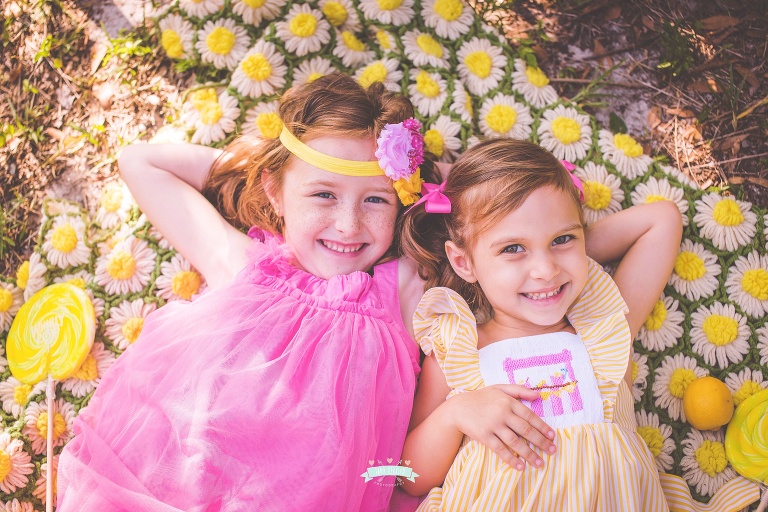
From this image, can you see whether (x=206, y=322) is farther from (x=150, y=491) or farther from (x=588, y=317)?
(x=588, y=317)

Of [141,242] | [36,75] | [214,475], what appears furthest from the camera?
[36,75]

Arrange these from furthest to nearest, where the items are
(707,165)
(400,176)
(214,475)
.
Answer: (707,165) < (400,176) < (214,475)

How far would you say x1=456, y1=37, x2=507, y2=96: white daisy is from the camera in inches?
103

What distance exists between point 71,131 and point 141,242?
26.8 inches

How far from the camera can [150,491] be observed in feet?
6.20

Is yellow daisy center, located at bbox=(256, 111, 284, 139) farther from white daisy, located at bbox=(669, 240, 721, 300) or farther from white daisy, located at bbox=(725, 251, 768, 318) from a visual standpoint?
white daisy, located at bbox=(725, 251, 768, 318)

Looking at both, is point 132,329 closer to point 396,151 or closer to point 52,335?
point 52,335

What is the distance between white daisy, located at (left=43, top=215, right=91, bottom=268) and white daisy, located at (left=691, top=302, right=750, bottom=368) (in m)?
2.22

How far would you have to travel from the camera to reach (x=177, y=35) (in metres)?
2.64

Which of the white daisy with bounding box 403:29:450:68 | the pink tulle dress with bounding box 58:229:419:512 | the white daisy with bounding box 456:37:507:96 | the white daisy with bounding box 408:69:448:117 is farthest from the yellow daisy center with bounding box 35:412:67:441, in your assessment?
the white daisy with bounding box 456:37:507:96

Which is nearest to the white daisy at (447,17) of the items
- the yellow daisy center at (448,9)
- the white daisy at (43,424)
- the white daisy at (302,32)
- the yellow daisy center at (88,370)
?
the yellow daisy center at (448,9)

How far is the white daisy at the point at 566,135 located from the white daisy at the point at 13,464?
2.14 meters

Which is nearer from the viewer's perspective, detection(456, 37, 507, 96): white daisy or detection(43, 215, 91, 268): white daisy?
detection(43, 215, 91, 268): white daisy

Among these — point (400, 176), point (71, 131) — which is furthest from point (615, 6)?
point (71, 131)
